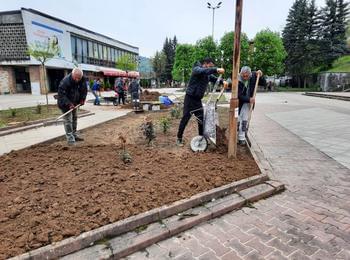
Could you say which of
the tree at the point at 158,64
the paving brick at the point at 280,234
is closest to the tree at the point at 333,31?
the tree at the point at 158,64

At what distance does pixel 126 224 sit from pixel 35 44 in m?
23.2

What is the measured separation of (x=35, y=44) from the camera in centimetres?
2142

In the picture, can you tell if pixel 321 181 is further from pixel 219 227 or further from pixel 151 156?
pixel 151 156

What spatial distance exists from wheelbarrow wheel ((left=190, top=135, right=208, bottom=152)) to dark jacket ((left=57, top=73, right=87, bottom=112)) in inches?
115

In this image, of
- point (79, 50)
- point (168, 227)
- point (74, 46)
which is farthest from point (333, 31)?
point (168, 227)

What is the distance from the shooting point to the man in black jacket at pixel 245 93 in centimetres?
543

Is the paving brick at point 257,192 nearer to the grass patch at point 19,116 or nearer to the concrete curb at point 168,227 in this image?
the concrete curb at point 168,227

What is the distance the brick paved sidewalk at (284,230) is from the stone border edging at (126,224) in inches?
12.6

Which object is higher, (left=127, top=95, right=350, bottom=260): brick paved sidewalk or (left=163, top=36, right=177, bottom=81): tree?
(left=163, top=36, right=177, bottom=81): tree

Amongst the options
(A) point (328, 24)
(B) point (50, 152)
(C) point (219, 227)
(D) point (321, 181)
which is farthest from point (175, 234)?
(A) point (328, 24)

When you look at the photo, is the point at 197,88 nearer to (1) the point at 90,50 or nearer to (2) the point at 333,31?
(1) the point at 90,50

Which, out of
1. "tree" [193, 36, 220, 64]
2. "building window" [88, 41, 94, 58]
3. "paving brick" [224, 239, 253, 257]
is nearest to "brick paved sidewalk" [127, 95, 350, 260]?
"paving brick" [224, 239, 253, 257]

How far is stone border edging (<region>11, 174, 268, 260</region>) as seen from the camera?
2.30 meters

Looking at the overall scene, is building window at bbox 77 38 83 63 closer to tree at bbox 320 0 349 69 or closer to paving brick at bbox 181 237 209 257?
paving brick at bbox 181 237 209 257
